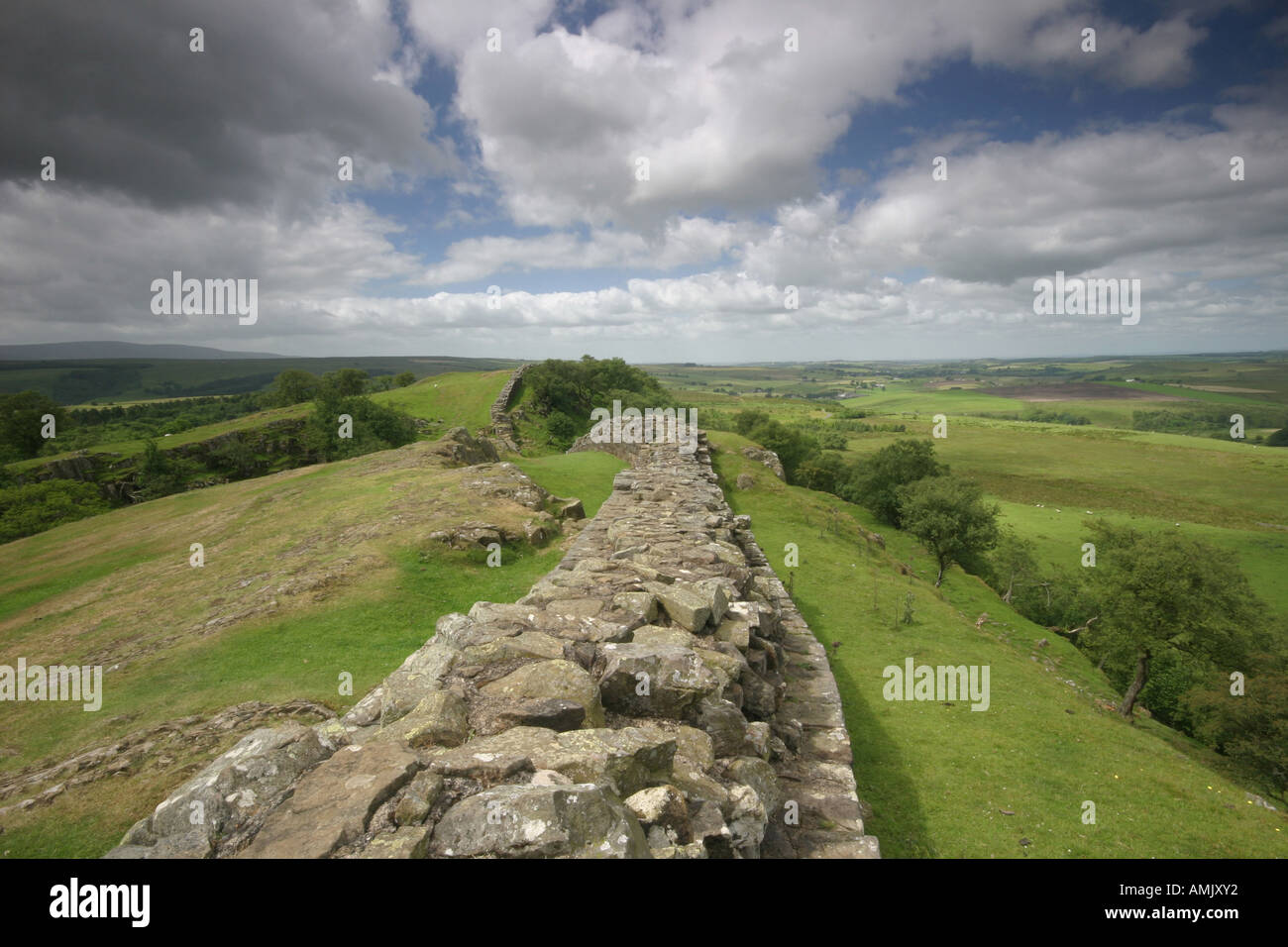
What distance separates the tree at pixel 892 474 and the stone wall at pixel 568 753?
4540cm

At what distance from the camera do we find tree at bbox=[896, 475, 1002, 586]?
32812 millimetres

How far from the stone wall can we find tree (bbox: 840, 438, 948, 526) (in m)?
45.4

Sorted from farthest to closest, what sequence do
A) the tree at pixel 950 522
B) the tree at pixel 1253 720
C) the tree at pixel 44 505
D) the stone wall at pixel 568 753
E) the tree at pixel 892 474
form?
the tree at pixel 892 474 < the tree at pixel 44 505 < the tree at pixel 950 522 < the tree at pixel 1253 720 < the stone wall at pixel 568 753

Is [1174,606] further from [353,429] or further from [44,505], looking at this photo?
[44,505]

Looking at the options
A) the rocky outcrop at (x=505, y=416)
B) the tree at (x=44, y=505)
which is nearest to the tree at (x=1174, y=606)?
the rocky outcrop at (x=505, y=416)

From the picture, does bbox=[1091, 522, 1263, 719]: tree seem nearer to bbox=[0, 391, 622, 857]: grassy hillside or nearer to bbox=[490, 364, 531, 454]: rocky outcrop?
bbox=[0, 391, 622, 857]: grassy hillside

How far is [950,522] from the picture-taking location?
32.7 meters

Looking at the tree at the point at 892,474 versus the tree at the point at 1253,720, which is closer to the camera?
the tree at the point at 1253,720

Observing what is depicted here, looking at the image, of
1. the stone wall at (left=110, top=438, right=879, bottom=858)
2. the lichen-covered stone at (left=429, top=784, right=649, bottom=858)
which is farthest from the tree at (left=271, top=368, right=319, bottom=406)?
the lichen-covered stone at (left=429, top=784, right=649, bottom=858)

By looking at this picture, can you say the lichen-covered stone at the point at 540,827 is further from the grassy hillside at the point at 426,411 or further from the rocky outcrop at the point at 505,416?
the grassy hillside at the point at 426,411

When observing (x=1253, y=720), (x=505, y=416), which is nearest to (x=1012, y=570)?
(x=1253, y=720)

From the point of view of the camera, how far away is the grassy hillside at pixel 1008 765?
9211mm

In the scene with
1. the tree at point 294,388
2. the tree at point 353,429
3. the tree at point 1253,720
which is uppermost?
the tree at point 294,388
